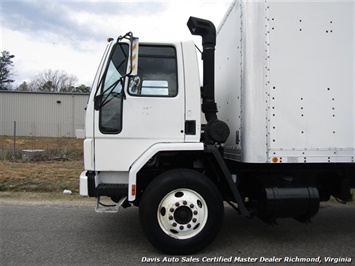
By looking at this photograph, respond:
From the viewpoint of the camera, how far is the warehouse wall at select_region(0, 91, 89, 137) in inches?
1412

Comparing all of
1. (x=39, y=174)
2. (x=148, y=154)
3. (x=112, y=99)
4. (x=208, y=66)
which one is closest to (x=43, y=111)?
(x=39, y=174)

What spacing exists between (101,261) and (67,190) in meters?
4.18

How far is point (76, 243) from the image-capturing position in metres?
4.34

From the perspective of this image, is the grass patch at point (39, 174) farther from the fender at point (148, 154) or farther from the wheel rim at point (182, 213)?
the wheel rim at point (182, 213)

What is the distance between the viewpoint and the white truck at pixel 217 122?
395cm

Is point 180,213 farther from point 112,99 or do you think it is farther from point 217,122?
point 112,99

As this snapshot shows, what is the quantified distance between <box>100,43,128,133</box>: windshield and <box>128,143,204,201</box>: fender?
463mm

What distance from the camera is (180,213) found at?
3.93 m

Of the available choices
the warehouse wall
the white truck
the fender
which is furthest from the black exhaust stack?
the warehouse wall

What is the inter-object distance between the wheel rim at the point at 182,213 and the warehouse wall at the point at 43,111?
110 ft

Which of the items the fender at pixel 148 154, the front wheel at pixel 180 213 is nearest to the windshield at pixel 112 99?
the fender at pixel 148 154

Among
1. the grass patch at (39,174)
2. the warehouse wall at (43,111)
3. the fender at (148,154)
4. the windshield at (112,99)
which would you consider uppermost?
the warehouse wall at (43,111)

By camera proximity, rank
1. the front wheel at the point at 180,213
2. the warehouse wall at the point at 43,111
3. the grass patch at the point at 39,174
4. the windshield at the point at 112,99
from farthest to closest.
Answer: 1. the warehouse wall at the point at 43,111
2. the grass patch at the point at 39,174
3. the windshield at the point at 112,99
4. the front wheel at the point at 180,213

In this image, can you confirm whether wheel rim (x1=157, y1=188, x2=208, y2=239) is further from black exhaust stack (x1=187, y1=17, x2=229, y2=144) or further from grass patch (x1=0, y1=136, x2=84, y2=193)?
grass patch (x1=0, y1=136, x2=84, y2=193)
